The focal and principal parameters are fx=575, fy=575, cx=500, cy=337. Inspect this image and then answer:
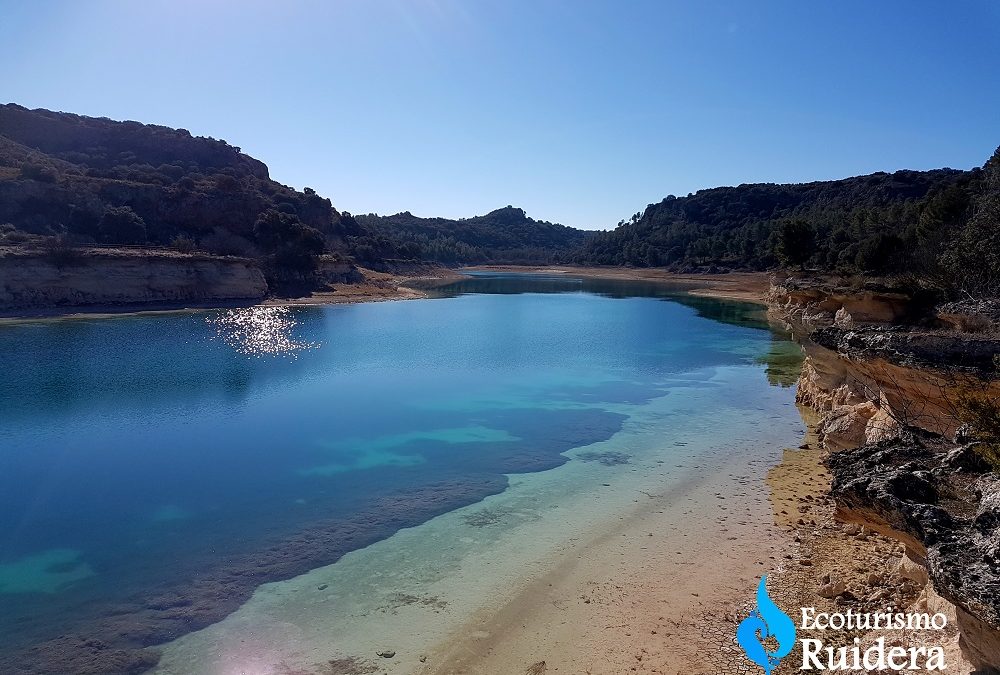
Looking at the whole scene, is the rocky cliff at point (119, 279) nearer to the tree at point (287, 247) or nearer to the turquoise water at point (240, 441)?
the tree at point (287, 247)

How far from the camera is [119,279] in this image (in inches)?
1944

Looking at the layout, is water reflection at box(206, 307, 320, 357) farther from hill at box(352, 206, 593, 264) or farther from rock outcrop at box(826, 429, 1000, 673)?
hill at box(352, 206, 593, 264)

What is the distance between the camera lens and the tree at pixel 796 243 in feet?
180

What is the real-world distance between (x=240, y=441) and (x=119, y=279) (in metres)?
41.0

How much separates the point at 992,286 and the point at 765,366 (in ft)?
43.7

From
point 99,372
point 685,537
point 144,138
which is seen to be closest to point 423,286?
point 144,138

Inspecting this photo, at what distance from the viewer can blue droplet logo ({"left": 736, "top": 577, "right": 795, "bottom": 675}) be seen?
7.23 m

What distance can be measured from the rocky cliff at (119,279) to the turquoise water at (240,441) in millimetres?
6900

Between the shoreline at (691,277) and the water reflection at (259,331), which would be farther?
the shoreline at (691,277)

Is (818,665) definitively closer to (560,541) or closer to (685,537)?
(685,537)

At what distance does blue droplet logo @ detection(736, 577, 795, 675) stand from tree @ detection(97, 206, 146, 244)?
68.6 meters

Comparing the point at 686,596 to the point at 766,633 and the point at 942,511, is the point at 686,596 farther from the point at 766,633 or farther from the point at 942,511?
the point at 942,511

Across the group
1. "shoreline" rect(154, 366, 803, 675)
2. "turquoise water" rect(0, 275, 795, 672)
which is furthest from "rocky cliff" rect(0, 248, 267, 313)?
"shoreline" rect(154, 366, 803, 675)

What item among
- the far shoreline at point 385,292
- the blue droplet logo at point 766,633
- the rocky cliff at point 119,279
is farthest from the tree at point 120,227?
the blue droplet logo at point 766,633
